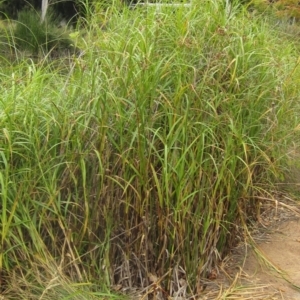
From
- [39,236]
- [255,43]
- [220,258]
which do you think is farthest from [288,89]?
[39,236]

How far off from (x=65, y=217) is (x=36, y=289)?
404 millimetres

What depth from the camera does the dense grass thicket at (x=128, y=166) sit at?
10.8 feet

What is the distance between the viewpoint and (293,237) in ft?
14.4

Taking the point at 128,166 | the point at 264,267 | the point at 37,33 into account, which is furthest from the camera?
the point at 37,33

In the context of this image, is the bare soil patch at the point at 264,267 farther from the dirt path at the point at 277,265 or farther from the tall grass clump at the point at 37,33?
the tall grass clump at the point at 37,33

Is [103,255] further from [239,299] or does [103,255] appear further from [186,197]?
[239,299]

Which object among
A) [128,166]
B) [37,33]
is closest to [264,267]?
[128,166]

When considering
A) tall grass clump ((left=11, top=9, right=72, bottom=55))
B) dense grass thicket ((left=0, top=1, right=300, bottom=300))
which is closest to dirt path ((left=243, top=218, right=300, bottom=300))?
dense grass thicket ((left=0, top=1, right=300, bottom=300))

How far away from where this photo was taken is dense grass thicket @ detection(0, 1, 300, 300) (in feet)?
10.8

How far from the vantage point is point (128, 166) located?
3422 millimetres

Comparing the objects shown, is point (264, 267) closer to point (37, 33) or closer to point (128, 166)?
point (128, 166)

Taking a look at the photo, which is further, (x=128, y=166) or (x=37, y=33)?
(x=37, y=33)

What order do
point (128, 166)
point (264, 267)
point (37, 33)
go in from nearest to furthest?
1. point (128, 166)
2. point (264, 267)
3. point (37, 33)

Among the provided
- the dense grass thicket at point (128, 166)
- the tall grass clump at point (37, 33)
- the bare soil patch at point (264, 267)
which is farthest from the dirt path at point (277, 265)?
the tall grass clump at point (37, 33)
